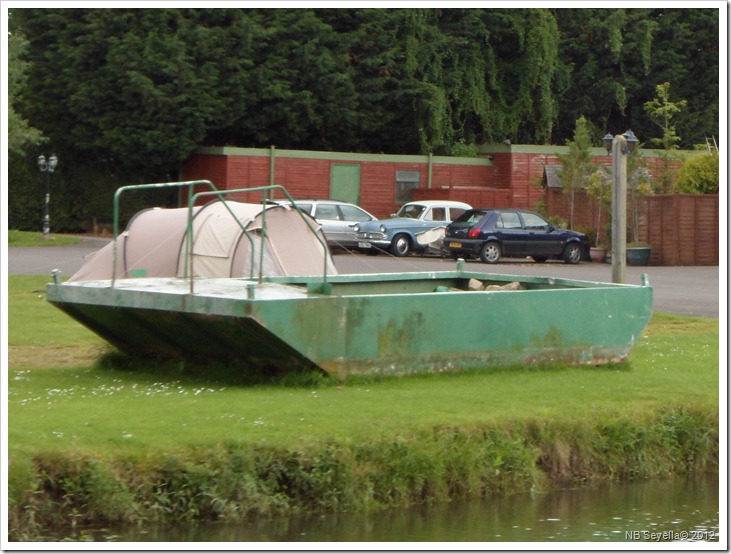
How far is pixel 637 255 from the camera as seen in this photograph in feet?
106

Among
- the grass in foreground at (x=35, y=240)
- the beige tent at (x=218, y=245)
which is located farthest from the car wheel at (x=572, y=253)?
the beige tent at (x=218, y=245)

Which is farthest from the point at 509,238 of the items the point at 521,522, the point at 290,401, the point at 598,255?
the point at 521,522

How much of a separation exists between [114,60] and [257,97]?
5.05 metres

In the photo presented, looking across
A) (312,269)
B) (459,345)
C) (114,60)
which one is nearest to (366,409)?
(459,345)

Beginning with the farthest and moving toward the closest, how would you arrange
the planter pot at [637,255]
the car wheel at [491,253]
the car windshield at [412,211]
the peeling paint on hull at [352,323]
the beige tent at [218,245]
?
the car windshield at [412,211] → the planter pot at [637,255] → the car wheel at [491,253] → the beige tent at [218,245] → the peeling paint on hull at [352,323]

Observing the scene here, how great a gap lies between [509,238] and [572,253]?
2.21 metres

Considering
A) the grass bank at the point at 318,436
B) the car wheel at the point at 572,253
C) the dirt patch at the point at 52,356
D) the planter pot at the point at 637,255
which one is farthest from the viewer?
the car wheel at the point at 572,253

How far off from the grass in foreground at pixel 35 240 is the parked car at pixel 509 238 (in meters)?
A: 12.9

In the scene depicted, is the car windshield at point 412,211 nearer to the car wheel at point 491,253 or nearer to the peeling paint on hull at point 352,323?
the car wheel at point 491,253

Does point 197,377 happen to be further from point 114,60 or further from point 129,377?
point 114,60

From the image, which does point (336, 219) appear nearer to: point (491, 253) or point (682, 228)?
point (491, 253)

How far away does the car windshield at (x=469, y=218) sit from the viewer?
32.2 meters

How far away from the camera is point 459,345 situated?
11852 millimetres

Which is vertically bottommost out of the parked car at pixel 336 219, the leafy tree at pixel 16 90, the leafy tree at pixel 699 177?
the parked car at pixel 336 219
